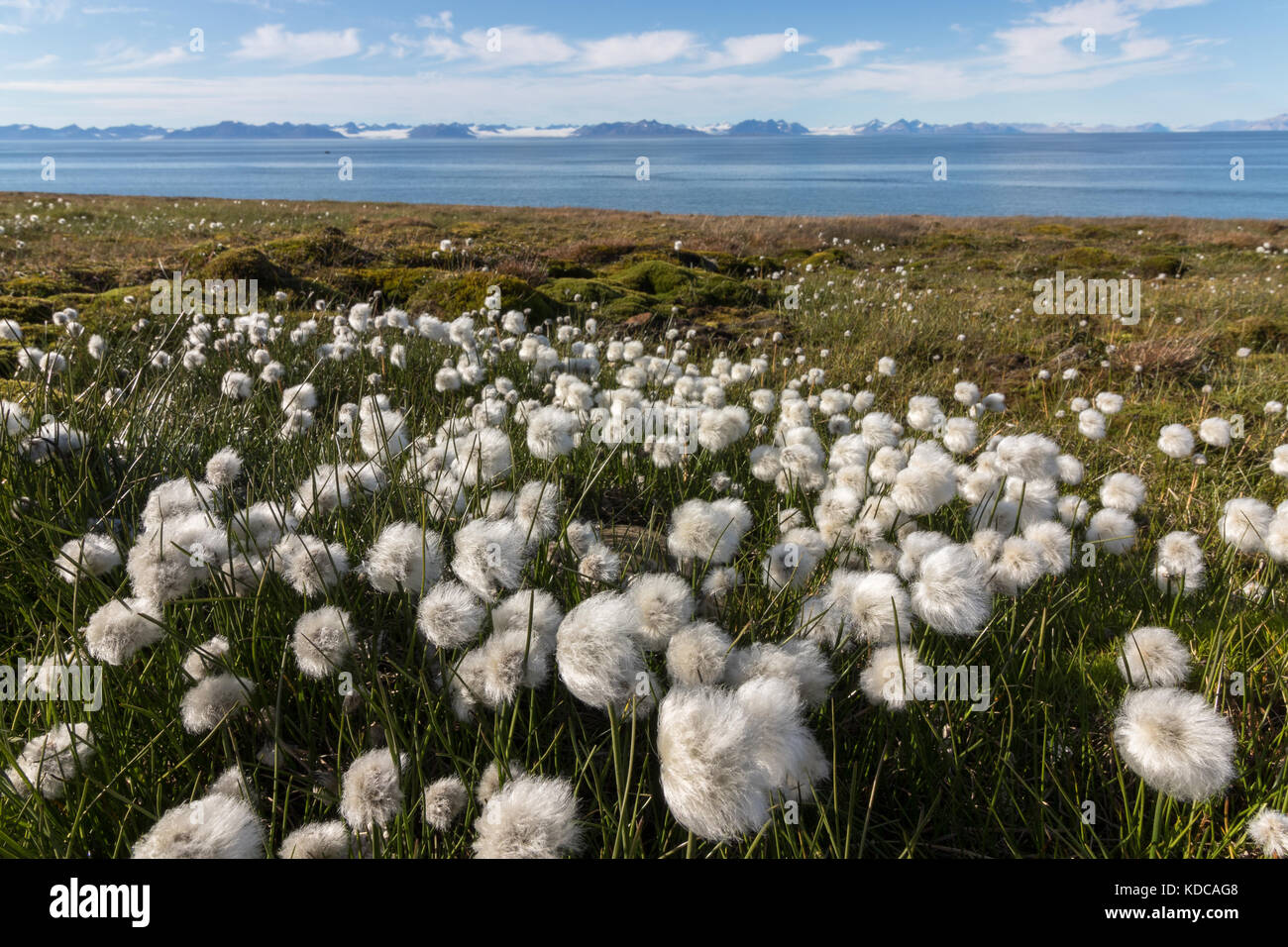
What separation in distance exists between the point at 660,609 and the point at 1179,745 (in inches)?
49.3

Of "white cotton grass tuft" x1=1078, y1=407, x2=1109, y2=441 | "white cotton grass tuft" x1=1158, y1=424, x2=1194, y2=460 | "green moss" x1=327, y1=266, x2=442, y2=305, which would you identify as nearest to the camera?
"white cotton grass tuft" x1=1158, y1=424, x2=1194, y2=460

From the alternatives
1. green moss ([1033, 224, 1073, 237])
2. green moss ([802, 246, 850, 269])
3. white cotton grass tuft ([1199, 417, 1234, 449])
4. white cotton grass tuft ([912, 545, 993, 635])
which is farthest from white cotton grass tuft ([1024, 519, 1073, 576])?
green moss ([1033, 224, 1073, 237])

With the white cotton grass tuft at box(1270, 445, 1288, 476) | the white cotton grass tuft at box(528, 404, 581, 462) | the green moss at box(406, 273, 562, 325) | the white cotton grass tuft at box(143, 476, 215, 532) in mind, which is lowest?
the white cotton grass tuft at box(1270, 445, 1288, 476)

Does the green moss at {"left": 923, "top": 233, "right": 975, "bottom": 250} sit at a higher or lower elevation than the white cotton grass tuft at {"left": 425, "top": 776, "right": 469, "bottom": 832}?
higher

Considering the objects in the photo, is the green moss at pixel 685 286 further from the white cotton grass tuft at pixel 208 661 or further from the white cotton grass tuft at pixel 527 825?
the white cotton grass tuft at pixel 527 825

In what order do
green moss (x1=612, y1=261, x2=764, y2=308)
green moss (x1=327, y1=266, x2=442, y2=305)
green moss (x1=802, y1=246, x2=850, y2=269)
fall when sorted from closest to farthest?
green moss (x1=327, y1=266, x2=442, y2=305) < green moss (x1=612, y1=261, x2=764, y2=308) < green moss (x1=802, y1=246, x2=850, y2=269)

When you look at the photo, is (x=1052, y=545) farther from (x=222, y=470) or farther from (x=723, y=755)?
(x=222, y=470)

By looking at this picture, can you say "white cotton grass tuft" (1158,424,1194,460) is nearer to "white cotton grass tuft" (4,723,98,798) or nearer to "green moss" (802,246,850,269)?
"white cotton grass tuft" (4,723,98,798)

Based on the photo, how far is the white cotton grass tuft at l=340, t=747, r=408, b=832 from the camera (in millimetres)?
1618

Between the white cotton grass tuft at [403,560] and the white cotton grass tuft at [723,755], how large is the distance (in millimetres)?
930

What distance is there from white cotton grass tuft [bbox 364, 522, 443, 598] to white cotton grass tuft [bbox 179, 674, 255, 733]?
0.44m

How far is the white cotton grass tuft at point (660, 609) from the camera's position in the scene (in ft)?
6.20

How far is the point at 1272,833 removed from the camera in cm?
170
